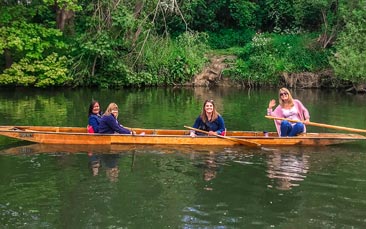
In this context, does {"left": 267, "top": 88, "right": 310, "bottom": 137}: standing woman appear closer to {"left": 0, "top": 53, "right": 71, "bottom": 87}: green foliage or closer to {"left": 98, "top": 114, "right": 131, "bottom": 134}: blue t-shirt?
{"left": 98, "top": 114, "right": 131, "bottom": 134}: blue t-shirt

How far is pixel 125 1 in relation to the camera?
82.9ft

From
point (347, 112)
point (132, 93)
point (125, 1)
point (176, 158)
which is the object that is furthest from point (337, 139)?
point (125, 1)

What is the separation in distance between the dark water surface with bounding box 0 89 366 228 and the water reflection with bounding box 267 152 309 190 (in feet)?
0.06

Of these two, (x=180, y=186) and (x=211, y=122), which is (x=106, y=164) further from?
(x=211, y=122)

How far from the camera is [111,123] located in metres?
11.6

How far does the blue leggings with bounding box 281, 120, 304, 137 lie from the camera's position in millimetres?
11875

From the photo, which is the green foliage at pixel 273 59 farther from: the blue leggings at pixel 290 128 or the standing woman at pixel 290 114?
the blue leggings at pixel 290 128

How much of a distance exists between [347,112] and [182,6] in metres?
12.3

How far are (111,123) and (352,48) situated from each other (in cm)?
1781

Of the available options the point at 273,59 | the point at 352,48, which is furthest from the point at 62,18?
the point at 352,48

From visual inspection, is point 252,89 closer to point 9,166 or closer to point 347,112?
point 347,112

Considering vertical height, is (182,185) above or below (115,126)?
below

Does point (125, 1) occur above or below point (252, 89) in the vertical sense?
above

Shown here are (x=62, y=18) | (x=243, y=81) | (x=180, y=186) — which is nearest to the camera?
(x=180, y=186)
